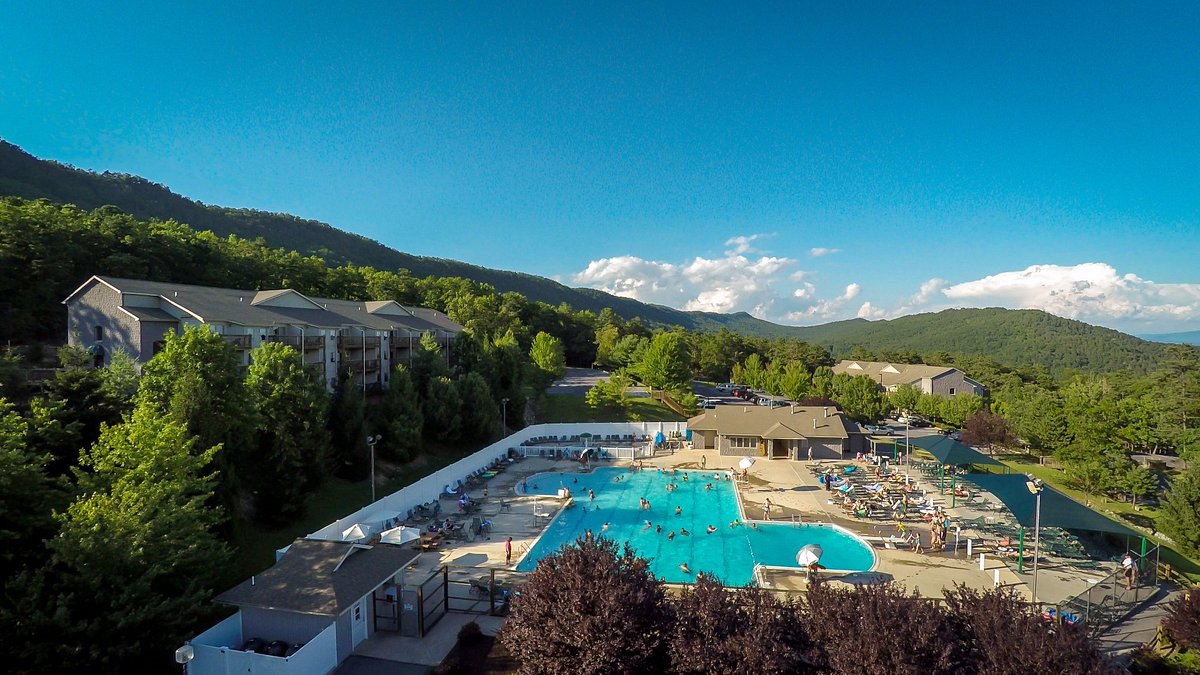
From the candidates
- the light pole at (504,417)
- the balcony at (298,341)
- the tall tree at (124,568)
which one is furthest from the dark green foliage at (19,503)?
the light pole at (504,417)

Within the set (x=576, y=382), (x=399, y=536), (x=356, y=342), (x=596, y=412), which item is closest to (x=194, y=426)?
(x=399, y=536)

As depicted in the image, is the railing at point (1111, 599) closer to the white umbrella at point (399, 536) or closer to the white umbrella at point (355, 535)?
the white umbrella at point (399, 536)

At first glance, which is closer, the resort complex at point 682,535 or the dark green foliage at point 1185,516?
the resort complex at point 682,535

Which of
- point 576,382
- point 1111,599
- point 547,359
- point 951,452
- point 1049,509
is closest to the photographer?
point 1111,599

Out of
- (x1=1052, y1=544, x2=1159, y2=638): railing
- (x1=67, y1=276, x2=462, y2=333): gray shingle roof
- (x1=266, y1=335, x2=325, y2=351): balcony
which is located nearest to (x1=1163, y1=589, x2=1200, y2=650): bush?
(x1=1052, y1=544, x2=1159, y2=638): railing

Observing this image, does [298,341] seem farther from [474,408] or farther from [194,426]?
[194,426]

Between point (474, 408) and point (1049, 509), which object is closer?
point (1049, 509)

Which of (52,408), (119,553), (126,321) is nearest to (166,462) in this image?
(119,553)
